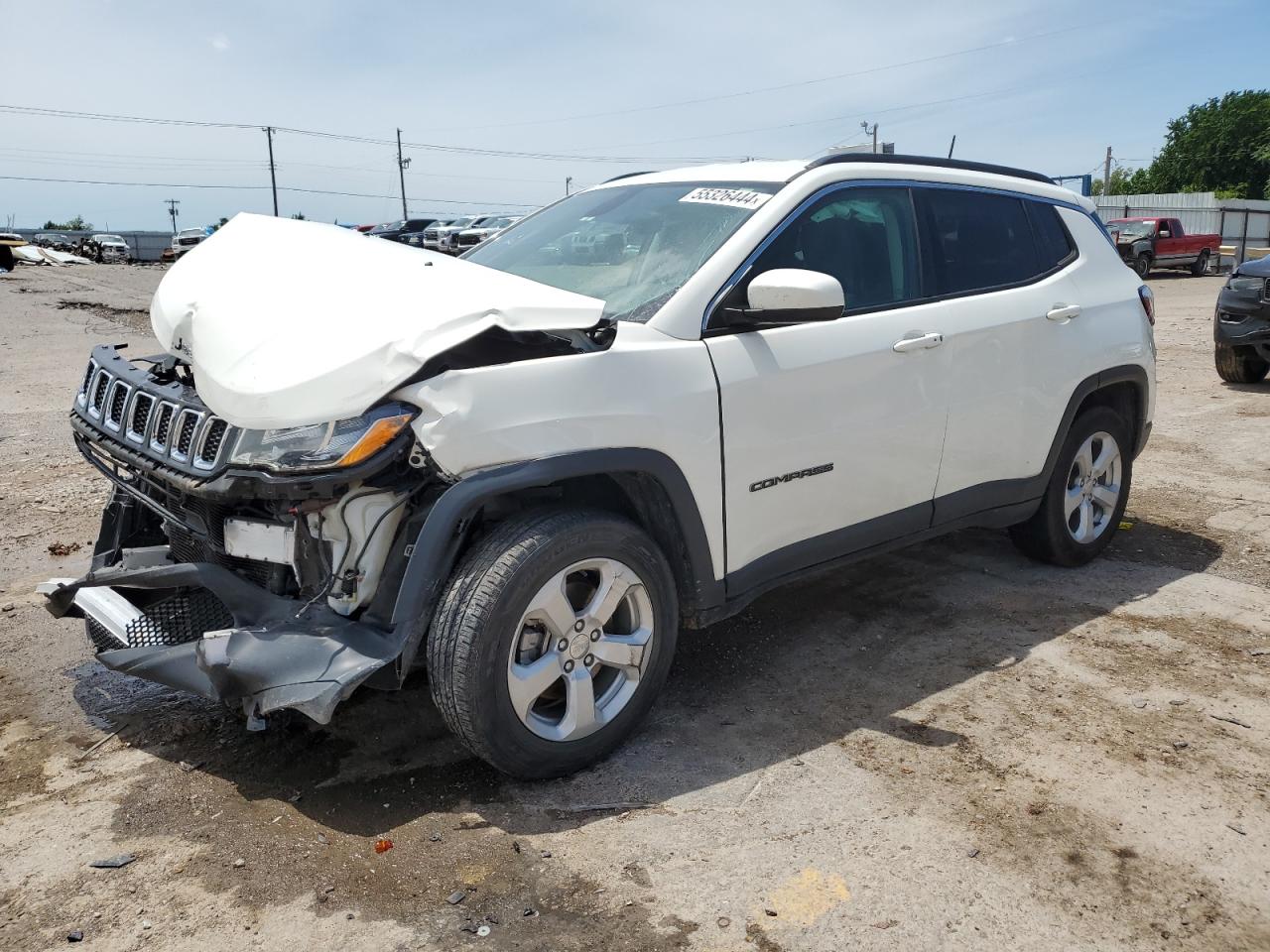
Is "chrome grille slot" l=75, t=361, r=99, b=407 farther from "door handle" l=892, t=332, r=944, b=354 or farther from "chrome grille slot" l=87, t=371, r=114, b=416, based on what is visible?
"door handle" l=892, t=332, r=944, b=354

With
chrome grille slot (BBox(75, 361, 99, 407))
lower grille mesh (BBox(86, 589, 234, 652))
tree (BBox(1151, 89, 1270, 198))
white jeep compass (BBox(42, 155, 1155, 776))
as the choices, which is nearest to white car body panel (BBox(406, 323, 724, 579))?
white jeep compass (BBox(42, 155, 1155, 776))

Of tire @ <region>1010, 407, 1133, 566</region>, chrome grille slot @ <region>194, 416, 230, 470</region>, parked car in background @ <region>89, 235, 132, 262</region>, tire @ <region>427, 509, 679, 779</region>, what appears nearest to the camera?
tire @ <region>427, 509, 679, 779</region>

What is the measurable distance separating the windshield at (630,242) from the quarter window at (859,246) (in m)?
0.19

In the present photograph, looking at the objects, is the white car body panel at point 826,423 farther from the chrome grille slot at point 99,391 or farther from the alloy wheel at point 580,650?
the chrome grille slot at point 99,391

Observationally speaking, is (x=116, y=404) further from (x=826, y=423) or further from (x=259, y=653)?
(x=826, y=423)

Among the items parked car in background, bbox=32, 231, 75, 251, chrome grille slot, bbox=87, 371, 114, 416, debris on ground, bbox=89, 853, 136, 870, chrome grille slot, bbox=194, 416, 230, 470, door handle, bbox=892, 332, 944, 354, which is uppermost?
parked car in background, bbox=32, 231, 75, 251

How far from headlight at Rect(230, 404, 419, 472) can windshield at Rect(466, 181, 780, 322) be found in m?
0.98

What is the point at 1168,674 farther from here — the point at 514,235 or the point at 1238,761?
the point at 514,235

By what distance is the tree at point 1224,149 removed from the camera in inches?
2562

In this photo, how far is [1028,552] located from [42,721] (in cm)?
440

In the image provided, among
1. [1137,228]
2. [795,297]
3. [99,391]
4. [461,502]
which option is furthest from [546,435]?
[1137,228]

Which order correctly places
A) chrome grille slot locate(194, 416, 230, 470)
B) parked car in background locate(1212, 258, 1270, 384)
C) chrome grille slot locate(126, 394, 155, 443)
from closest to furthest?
chrome grille slot locate(194, 416, 230, 470) < chrome grille slot locate(126, 394, 155, 443) < parked car in background locate(1212, 258, 1270, 384)

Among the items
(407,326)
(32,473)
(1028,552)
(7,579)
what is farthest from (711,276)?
(32,473)

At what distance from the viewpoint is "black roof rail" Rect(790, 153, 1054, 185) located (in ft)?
13.1
